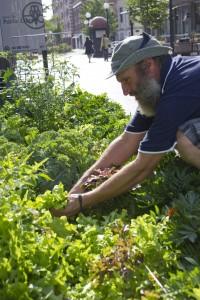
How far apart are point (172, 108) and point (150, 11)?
3413cm

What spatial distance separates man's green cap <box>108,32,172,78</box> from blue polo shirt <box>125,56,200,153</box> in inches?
6.2

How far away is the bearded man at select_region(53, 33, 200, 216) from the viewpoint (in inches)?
112

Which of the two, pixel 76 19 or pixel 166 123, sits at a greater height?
pixel 76 19

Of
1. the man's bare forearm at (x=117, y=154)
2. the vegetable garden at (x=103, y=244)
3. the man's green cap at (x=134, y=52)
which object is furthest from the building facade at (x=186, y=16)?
the vegetable garden at (x=103, y=244)

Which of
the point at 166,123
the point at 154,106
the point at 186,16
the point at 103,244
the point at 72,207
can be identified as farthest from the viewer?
the point at 186,16

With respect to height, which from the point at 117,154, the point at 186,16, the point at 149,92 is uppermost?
the point at 186,16

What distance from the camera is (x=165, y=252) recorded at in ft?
7.41

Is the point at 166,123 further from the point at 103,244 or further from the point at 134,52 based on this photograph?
the point at 103,244

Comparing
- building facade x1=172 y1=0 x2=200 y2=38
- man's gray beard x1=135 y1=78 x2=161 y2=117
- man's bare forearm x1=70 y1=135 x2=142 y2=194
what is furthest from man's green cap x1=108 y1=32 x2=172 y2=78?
building facade x1=172 y1=0 x2=200 y2=38

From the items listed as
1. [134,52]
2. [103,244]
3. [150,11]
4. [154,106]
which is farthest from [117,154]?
[150,11]

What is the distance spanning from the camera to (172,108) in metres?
2.83

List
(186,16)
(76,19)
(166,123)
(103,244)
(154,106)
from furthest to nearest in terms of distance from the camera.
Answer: (76,19) < (186,16) < (154,106) < (166,123) < (103,244)

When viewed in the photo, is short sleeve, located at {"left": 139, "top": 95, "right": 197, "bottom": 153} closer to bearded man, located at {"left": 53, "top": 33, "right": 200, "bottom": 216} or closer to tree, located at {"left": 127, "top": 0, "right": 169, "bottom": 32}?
bearded man, located at {"left": 53, "top": 33, "right": 200, "bottom": 216}

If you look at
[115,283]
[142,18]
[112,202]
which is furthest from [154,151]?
[142,18]
